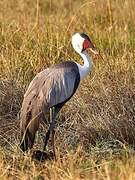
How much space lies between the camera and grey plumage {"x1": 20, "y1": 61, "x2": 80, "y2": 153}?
520cm

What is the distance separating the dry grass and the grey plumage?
0.18m

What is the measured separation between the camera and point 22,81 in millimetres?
6453

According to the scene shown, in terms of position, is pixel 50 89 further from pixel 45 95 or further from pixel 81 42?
pixel 81 42

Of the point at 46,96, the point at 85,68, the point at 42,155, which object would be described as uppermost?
the point at 85,68

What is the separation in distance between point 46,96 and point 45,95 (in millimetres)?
10

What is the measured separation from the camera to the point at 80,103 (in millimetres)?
5895

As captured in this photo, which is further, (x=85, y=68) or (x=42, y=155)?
(x=85, y=68)

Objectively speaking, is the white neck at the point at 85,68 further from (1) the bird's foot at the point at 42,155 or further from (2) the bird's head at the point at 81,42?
(1) the bird's foot at the point at 42,155

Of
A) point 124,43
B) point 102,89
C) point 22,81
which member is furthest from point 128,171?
point 124,43

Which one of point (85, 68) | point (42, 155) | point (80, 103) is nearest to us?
point (42, 155)

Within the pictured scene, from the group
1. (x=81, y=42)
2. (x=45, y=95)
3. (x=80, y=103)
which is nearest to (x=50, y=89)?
(x=45, y=95)

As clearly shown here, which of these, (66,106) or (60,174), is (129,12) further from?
(60,174)

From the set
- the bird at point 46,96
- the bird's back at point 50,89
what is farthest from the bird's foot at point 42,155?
the bird's back at point 50,89

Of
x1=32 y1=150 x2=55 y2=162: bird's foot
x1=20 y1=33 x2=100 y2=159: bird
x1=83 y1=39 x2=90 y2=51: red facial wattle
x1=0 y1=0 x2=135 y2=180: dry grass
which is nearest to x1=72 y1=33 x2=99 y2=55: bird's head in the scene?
x1=83 y1=39 x2=90 y2=51: red facial wattle
